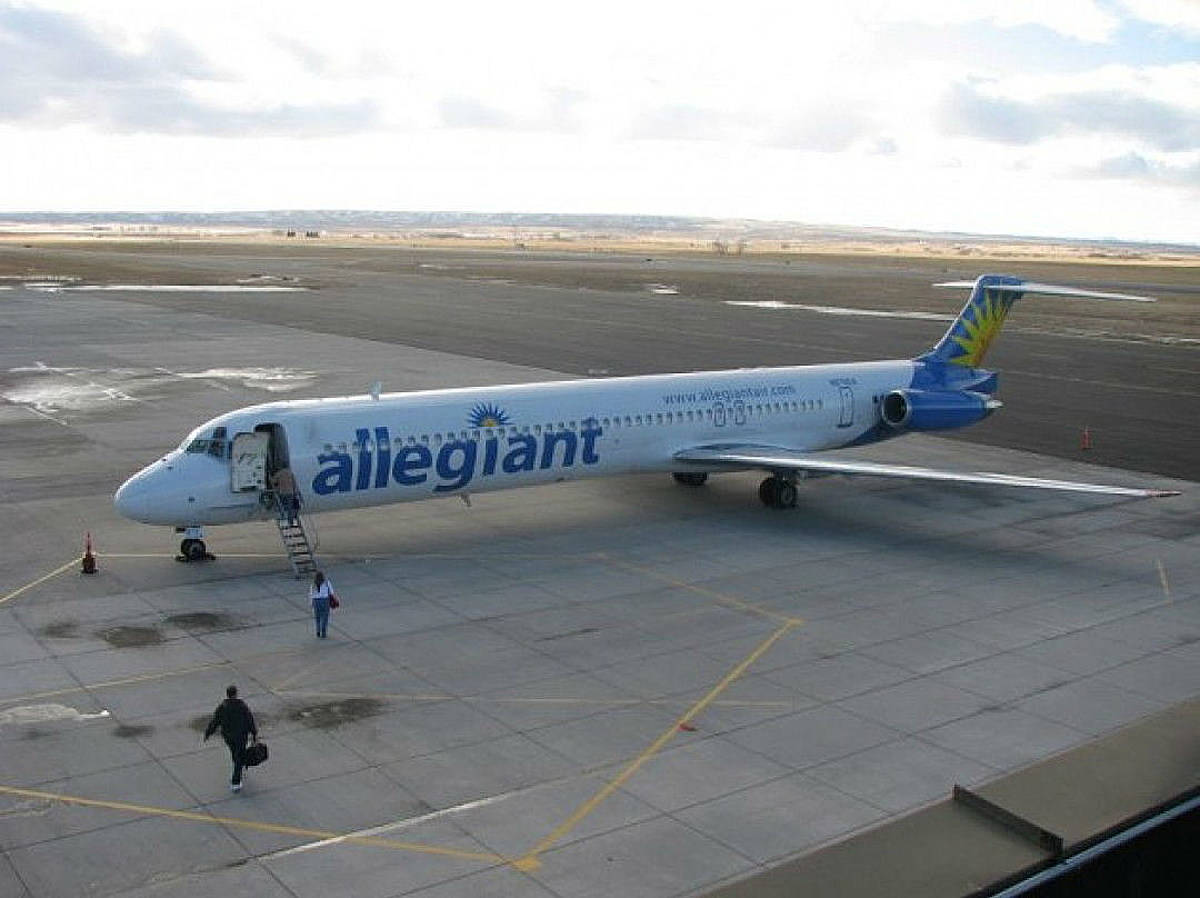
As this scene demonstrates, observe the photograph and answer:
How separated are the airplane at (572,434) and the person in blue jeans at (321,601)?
4.44 meters

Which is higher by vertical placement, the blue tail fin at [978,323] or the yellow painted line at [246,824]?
the blue tail fin at [978,323]

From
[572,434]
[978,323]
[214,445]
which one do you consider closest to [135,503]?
[214,445]

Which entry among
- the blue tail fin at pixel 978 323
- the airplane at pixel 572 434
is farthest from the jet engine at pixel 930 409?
the blue tail fin at pixel 978 323

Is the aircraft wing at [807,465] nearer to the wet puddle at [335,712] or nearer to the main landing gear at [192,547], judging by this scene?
the main landing gear at [192,547]

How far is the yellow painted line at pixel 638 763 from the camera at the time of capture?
42.0ft

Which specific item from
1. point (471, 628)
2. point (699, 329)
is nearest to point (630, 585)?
point (471, 628)

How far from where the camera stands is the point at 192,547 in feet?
76.8

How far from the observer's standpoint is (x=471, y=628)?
19953 mm

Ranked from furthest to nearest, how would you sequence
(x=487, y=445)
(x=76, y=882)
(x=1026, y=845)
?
(x=487, y=445)
(x=76, y=882)
(x=1026, y=845)

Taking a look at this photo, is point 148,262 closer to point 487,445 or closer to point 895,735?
point 487,445

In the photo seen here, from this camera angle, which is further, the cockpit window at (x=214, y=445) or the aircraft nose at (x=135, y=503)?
the cockpit window at (x=214, y=445)

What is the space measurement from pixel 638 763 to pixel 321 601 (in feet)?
21.2

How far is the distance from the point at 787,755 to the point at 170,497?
41.9ft

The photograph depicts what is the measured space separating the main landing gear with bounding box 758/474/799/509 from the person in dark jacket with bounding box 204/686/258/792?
56.0ft
